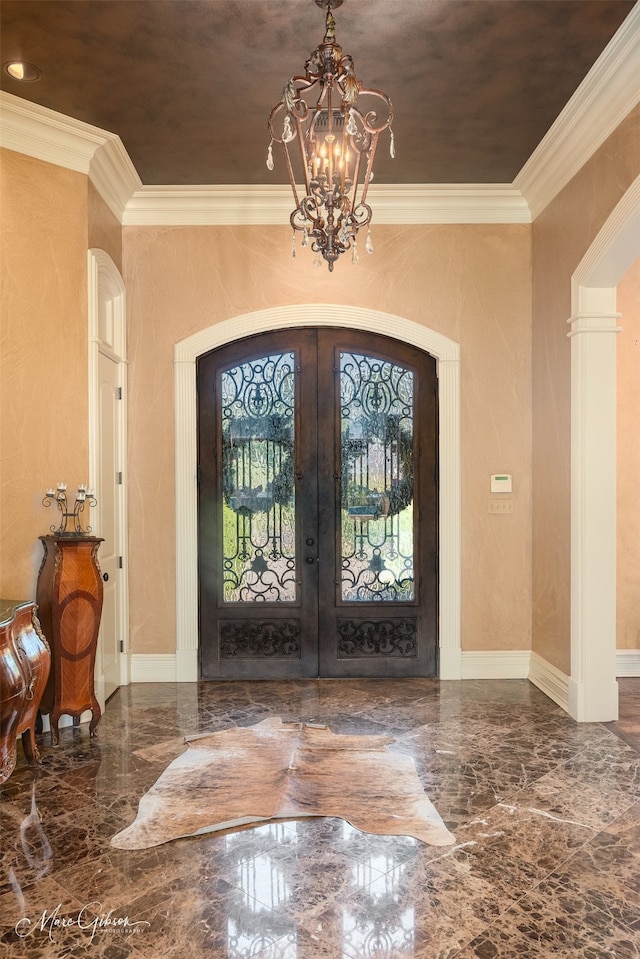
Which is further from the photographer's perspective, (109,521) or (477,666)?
(477,666)

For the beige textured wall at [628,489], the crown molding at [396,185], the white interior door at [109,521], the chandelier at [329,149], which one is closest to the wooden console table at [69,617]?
the white interior door at [109,521]

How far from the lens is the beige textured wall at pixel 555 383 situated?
4.47 m

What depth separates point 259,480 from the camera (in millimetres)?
5613

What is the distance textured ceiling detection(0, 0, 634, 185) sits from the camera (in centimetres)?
338

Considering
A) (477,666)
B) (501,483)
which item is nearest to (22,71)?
(501,483)

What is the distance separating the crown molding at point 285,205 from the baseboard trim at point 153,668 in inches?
131

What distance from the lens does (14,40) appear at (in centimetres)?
359

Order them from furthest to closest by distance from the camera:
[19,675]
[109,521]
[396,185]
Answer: [396,185] < [109,521] < [19,675]

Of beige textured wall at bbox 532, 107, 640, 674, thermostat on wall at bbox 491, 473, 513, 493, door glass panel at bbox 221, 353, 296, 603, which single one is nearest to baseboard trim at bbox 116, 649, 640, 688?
beige textured wall at bbox 532, 107, 640, 674

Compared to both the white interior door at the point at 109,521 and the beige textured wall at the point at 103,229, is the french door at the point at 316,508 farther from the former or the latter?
the beige textured wall at the point at 103,229

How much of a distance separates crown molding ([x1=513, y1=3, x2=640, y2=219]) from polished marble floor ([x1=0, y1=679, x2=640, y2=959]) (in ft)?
11.7

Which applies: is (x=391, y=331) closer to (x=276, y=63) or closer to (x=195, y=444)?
(x=195, y=444)

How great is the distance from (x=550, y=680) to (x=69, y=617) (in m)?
3.29

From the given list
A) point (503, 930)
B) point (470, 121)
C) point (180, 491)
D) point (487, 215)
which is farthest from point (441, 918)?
point (487, 215)
